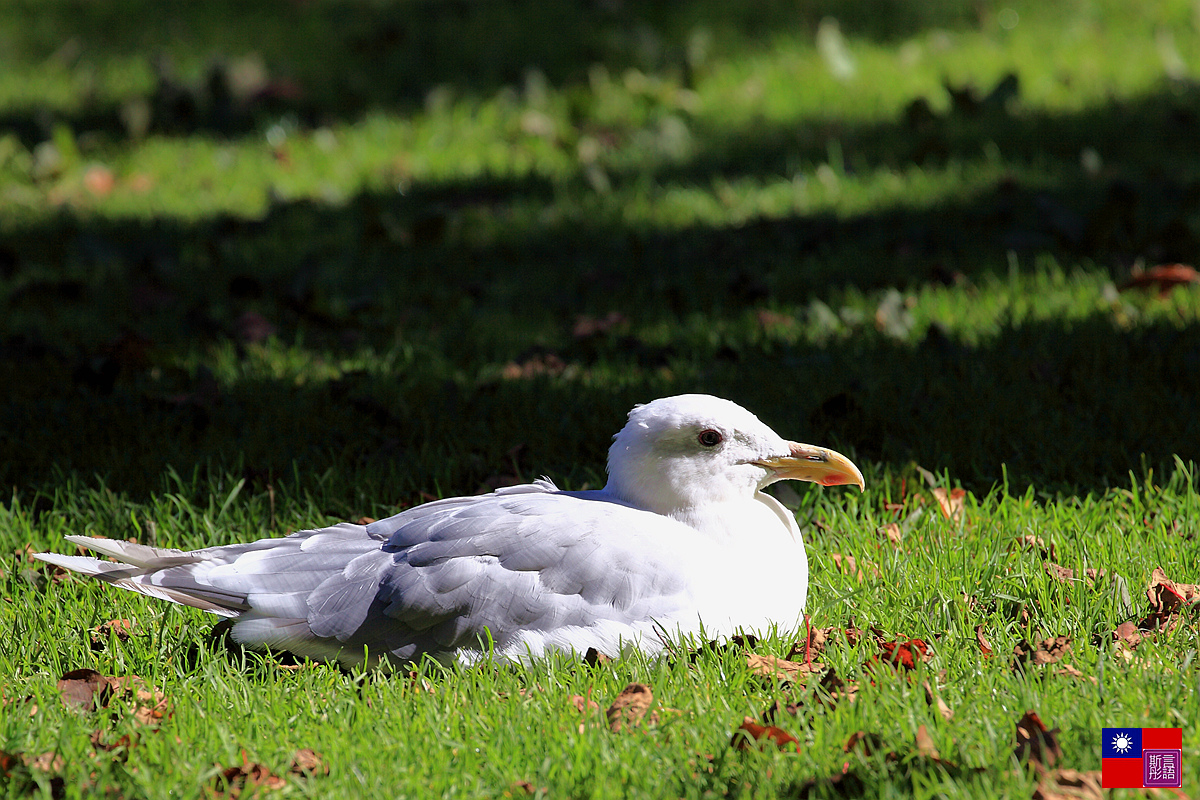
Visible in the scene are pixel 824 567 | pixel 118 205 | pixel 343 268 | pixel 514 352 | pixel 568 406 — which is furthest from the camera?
pixel 118 205

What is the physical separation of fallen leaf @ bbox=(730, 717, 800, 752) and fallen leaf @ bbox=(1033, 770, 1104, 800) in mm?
499

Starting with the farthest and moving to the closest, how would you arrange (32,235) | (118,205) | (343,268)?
(118,205) < (32,235) < (343,268)

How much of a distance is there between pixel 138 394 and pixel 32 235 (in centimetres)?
267

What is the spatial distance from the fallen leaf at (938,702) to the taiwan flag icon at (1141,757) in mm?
322

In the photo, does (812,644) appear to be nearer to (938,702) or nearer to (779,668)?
(779,668)

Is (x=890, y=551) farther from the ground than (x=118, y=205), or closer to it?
closer to it

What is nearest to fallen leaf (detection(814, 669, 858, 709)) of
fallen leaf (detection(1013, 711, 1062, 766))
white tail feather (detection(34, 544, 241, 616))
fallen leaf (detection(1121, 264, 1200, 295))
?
fallen leaf (detection(1013, 711, 1062, 766))

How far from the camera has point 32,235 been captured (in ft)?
22.5

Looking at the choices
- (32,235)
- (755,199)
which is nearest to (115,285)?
(32,235)

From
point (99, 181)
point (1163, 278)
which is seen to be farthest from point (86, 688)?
point (99, 181)

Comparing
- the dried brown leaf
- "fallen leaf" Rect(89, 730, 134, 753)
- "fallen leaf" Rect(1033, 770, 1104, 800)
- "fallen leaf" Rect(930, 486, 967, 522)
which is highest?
"fallen leaf" Rect(89, 730, 134, 753)

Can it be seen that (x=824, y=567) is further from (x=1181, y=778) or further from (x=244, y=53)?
(x=244, y=53)

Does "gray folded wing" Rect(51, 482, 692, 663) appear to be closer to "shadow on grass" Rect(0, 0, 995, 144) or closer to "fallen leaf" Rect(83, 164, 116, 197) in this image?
"fallen leaf" Rect(83, 164, 116, 197)

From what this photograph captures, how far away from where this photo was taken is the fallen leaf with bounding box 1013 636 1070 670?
290cm
